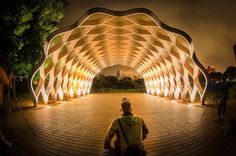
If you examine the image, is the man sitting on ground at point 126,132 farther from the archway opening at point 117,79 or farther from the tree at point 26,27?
the archway opening at point 117,79

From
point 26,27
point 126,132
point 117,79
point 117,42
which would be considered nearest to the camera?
point 126,132

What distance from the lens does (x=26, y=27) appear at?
861 inches

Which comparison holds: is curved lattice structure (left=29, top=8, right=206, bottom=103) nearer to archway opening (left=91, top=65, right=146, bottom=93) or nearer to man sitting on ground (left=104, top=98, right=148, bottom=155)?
man sitting on ground (left=104, top=98, right=148, bottom=155)

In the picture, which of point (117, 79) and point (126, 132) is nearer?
point (126, 132)

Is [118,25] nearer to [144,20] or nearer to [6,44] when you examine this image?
[144,20]

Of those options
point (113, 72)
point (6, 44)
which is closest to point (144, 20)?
point (6, 44)

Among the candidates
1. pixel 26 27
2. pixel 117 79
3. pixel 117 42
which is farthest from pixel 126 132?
pixel 117 79

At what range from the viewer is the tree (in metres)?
21.5

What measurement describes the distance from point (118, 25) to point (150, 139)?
21718mm

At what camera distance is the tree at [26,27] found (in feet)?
70.4

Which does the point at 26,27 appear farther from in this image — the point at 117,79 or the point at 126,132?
the point at 117,79

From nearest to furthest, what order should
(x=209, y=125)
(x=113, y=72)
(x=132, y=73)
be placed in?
(x=209, y=125) < (x=113, y=72) < (x=132, y=73)

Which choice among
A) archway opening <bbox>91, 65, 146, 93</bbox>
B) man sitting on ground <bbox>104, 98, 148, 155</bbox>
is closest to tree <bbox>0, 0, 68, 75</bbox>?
man sitting on ground <bbox>104, 98, 148, 155</bbox>

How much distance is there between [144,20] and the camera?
25.0m
